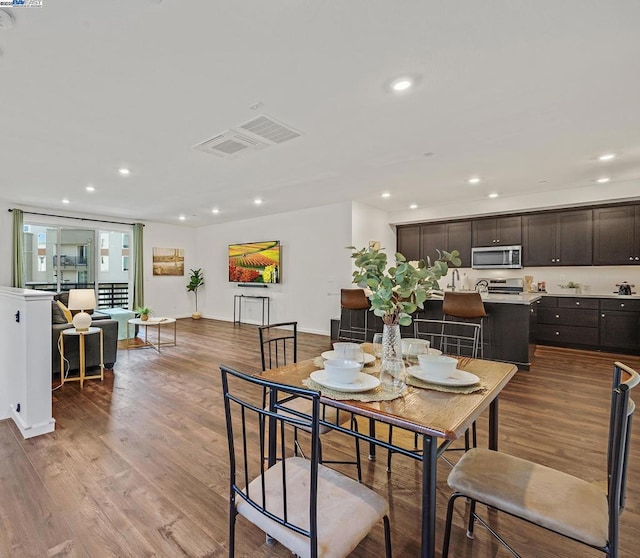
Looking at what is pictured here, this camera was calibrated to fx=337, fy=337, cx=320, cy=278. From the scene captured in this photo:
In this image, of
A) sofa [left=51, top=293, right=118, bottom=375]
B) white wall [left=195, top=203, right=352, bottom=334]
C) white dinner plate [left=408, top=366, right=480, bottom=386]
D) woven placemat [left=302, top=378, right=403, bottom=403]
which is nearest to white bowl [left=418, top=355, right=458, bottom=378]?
white dinner plate [left=408, top=366, right=480, bottom=386]

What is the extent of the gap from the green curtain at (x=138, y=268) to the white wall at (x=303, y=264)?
190 centimetres

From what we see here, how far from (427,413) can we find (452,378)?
1.35 ft

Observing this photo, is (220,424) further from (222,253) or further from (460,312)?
(222,253)

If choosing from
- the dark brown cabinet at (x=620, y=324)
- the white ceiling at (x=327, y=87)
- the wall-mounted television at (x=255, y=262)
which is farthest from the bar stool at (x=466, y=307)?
the wall-mounted television at (x=255, y=262)

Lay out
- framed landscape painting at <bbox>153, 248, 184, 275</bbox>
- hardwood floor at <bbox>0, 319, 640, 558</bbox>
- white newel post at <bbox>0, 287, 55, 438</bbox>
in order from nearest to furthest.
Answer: hardwood floor at <bbox>0, 319, 640, 558</bbox> → white newel post at <bbox>0, 287, 55, 438</bbox> → framed landscape painting at <bbox>153, 248, 184, 275</bbox>

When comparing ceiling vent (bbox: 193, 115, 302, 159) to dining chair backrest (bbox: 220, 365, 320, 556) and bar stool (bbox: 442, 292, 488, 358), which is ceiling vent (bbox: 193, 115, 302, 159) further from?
bar stool (bbox: 442, 292, 488, 358)

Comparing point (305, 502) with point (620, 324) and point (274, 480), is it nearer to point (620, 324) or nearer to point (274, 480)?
point (274, 480)

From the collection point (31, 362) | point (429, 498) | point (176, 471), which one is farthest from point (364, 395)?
point (31, 362)

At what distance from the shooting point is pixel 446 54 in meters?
2.11

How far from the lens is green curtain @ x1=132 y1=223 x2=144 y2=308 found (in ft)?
26.5

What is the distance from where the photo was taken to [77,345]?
3926 mm

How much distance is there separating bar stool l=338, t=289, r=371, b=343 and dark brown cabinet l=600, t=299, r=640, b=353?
3590 millimetres

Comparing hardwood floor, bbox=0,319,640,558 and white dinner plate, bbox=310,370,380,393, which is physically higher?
white dinner plate, bbox=310,370,380,393

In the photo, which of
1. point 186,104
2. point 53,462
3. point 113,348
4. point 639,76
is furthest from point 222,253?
point 639,76
